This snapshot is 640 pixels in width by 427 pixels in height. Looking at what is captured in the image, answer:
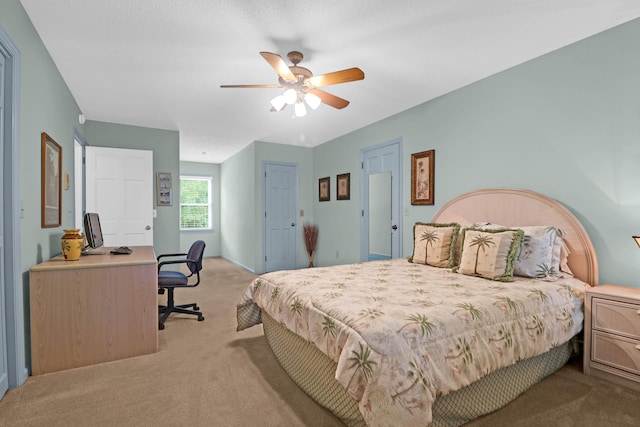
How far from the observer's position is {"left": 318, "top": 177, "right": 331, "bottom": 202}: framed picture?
19.5 feet

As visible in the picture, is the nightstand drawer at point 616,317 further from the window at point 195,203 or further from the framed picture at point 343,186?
the window at point 195,203

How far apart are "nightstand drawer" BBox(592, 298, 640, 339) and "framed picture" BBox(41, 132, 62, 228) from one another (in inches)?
163

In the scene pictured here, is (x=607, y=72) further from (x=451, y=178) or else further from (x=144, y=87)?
(x=144, y=87)

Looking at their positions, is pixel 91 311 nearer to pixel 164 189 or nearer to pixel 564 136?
pixel 164 189

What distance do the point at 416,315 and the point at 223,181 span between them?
7.23 metres

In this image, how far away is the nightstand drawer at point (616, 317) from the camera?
1.99 meters

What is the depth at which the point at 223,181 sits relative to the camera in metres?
8.06

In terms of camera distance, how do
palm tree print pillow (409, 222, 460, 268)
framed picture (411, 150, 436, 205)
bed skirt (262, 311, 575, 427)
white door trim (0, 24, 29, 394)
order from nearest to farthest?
bed skirt (262, 311, 575, 427)
white door trim (0, 24, 29, 394)
palm tree print pillow (409, 222, 460, 268)
framed picture (411, 150, 436, 205)

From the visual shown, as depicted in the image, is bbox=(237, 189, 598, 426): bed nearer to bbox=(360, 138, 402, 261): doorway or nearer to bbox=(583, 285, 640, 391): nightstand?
bbox=(583, 285, 640, 391): nightstand

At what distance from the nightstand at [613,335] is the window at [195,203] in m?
7.74

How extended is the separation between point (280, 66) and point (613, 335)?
9.57 ft

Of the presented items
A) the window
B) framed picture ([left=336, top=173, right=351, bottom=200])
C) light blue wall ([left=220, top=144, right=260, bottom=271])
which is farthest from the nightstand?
the window

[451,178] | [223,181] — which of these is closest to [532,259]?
[451,178]

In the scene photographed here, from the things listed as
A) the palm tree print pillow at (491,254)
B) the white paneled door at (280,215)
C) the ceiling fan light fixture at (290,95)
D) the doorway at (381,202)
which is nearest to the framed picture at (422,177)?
the doorway at (381,202)
